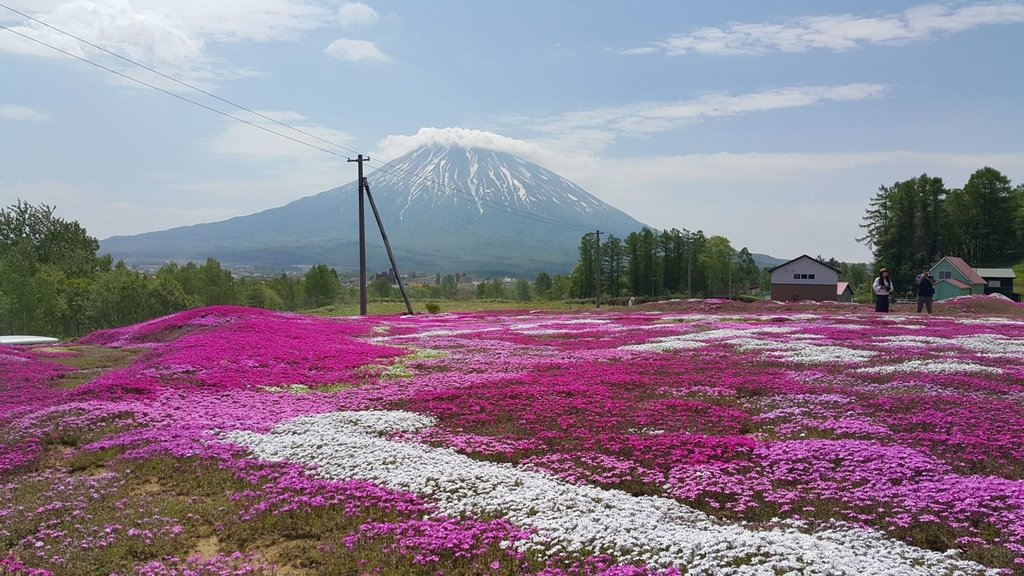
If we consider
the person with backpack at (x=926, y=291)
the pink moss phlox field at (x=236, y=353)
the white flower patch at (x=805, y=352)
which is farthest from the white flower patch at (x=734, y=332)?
the pink moss phlox field at (x=236, y=353)

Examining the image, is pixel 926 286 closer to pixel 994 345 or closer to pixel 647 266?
pixel 994 345

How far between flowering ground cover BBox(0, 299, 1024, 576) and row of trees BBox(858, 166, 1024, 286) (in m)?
114

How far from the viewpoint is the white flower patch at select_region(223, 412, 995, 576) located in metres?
7.14

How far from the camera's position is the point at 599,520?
859 centimetres

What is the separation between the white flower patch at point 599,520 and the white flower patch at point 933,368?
13.9 meters

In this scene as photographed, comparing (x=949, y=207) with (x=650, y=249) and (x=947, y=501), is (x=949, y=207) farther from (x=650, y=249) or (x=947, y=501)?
(x=947, y=501)

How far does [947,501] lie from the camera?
8.82 m

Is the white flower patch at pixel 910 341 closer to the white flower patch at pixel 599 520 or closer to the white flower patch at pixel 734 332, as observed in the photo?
the white flower patch at pixel 734 332

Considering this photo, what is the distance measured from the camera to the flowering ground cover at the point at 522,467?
7.82 metres

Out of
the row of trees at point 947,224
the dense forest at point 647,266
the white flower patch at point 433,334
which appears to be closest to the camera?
the white flower patch at point 433,334

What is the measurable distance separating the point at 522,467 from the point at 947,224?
141m

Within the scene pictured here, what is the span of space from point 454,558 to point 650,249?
452ft

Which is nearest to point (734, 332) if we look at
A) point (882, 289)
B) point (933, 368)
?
point (933, 368)

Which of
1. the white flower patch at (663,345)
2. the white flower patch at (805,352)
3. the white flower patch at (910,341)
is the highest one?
the white flower patch at (910,341)
